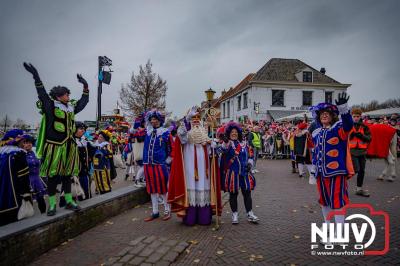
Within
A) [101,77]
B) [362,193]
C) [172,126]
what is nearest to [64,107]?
[172,126]

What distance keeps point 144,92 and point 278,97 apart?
1525 cm

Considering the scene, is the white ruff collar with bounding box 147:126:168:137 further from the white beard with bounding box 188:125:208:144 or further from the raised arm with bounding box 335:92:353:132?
the raised arm with bounding box 335:92:353:132

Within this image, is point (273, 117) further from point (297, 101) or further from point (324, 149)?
point (324, 149)

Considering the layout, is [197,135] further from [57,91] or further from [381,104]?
[381,104]

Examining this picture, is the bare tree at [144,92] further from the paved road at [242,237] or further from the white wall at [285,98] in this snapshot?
the paved road at [242,237]

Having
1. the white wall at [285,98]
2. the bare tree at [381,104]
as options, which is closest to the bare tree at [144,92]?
the white wall at [285,98]

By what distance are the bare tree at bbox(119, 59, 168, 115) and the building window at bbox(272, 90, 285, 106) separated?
1262 centimetres

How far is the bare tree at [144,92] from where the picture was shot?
26594 millimetres

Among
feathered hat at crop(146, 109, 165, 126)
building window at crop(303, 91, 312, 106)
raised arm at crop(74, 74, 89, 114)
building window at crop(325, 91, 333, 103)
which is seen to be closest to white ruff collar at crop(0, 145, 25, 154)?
raised arm at crop(74, 74, 89, 114)

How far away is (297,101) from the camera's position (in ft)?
104

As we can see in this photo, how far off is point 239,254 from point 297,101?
99.9 feet

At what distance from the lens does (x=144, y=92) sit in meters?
26.8

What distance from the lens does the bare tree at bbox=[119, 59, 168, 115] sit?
26.6 meters

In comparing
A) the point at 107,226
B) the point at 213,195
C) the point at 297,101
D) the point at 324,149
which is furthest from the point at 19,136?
the point at 297,101
